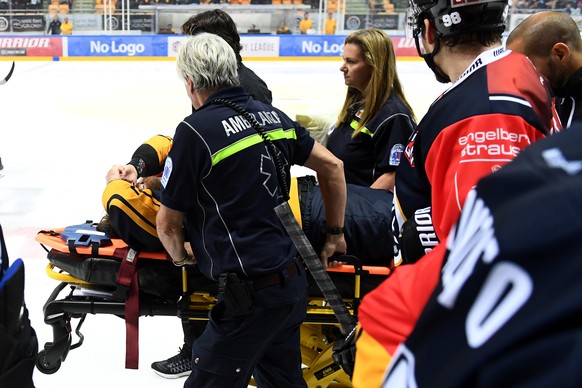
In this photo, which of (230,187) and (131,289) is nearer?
(230,187)

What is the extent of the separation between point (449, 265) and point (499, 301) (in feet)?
0.28

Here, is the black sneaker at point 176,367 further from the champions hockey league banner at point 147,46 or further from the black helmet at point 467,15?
the champions hockey league banner at point 147,46

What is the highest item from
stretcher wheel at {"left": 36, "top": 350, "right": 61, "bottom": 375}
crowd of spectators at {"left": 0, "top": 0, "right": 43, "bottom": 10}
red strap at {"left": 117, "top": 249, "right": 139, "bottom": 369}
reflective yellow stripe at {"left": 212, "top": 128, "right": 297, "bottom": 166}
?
crowd of spectators at {"left": 0, "top": 0, "right": 43, "bottom": 10}

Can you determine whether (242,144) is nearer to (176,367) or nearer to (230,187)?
(230,187)

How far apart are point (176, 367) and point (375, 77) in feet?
4.90

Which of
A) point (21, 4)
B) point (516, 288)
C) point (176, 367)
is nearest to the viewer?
point (516, 288)

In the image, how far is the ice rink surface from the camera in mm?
3008

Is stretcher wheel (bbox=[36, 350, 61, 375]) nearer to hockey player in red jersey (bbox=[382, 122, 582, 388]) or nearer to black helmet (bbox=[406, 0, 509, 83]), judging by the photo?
black helmet (bbox=[406, 0, 509, 83])

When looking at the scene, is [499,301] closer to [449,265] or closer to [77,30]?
[449,265]

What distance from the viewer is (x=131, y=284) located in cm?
219

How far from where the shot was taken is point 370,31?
2.83 m

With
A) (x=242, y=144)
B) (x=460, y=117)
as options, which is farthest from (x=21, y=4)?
(x=460, y=117)

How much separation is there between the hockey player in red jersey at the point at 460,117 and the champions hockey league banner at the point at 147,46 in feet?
40.1

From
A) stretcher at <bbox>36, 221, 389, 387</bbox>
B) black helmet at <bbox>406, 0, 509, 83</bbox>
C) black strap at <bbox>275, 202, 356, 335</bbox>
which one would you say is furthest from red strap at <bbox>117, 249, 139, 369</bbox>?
black helmet at <bbox>406, 0, 509, 83</bbox>
